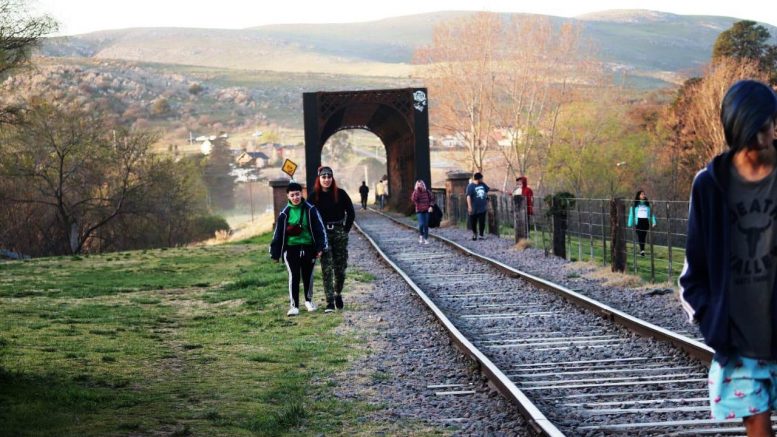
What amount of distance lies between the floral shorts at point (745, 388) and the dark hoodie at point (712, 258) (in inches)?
2.4

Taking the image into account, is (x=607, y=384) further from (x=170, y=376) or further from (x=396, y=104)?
(x=396, y=104)

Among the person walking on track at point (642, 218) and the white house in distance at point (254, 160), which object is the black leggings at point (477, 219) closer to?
the person walking on track at point (642, 218)

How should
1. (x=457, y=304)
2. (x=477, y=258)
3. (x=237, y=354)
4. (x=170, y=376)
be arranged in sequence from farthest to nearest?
(x=477, y=258)
(x=457, y=304)
(x=237, y=354)
(x=170, y=376)

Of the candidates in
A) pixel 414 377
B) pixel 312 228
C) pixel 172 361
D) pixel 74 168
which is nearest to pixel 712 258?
pixel 414 377

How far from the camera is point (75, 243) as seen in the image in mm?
49250

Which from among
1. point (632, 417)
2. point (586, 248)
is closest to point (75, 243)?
point (586, 248)

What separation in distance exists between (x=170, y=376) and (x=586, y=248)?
18.6 m

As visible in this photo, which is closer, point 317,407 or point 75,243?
point 317,407

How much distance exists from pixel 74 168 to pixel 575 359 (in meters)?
43.1

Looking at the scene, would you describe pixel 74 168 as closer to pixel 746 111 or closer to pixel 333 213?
pixel 333 213

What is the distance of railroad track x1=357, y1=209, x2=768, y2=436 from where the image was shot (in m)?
6.68

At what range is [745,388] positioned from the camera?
380cm

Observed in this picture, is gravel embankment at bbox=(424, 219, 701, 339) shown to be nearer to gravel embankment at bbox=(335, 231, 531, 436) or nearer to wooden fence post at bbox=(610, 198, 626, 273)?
wooden fence post at bbox=(610, 198, 626, 273)

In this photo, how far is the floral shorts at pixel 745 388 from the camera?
149 inches
